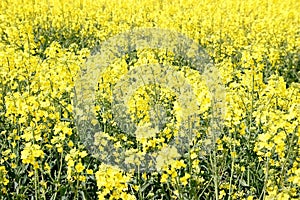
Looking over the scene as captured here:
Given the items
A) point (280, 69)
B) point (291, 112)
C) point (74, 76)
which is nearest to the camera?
point (291, 112)

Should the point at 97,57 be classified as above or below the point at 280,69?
above

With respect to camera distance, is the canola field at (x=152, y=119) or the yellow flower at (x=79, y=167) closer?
the yellow flower at (x=79, y=167)

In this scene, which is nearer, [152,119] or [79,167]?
[79,167]

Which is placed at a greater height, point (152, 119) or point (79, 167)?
point (79, 167)

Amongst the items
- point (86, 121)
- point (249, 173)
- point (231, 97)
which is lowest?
point (249, 173)

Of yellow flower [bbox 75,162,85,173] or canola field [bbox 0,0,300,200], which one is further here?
canola field [bbox 0,0,300,200]

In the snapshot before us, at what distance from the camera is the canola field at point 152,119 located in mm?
2957

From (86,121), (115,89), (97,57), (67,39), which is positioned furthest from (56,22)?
(86,121)

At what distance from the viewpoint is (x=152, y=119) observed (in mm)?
4121

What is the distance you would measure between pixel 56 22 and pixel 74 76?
14.9 ft

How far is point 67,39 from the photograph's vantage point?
26.1 feet

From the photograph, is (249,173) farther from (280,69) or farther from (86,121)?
(280,69)

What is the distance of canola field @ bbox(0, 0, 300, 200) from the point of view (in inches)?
116

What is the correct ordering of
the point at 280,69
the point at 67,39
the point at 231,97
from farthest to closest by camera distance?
the point at 67,39 < the point at 280,69 < the point at 231,97
